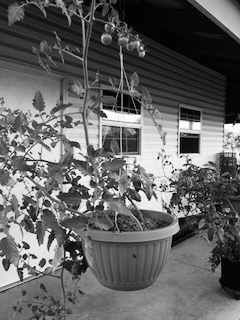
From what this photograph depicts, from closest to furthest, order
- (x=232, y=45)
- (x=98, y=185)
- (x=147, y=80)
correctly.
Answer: (x=98, y=185) < (x=232, y=45) < (x=147, y=80)

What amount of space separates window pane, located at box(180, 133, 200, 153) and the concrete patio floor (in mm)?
2558

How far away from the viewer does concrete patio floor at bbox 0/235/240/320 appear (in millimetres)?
2380

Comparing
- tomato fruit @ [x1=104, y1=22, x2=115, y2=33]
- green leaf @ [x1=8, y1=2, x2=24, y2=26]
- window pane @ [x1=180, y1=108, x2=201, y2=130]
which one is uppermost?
window pane @ [x1=180, y1=108, x2=201, y2=130]

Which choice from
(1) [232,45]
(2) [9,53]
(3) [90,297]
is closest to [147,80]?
(1) [232,45]

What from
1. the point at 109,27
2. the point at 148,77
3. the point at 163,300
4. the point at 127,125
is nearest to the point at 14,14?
the point at 109,27

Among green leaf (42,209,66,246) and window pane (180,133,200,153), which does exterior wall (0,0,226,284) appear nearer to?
window pane (180,133,200,153)

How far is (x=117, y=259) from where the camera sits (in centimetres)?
108

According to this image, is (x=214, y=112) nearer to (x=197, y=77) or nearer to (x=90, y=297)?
(x=197, y=77)

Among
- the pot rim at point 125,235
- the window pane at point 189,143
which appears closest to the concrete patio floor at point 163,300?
the pot rim at point 125,235

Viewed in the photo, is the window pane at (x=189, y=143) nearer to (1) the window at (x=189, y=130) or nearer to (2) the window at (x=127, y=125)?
(1) the window at (x=189, y=130)

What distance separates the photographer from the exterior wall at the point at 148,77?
106 inches

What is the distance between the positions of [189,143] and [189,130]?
0.85 feet

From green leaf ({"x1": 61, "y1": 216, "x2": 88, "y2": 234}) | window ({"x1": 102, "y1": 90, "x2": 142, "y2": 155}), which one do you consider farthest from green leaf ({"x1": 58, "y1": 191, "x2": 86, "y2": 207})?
window ({"x1": 102, "y1": 90, "x2": 142, "y2": 155})

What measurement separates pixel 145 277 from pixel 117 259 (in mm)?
157
